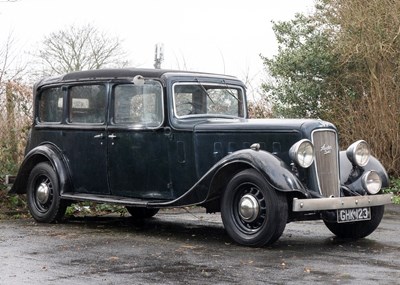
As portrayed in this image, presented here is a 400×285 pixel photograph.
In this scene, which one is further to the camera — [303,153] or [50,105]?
[50,105]

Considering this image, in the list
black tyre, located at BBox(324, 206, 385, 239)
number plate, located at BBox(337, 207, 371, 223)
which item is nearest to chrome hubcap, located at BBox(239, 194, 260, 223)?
number plate, located at BBox(337, 207, 371, 223)

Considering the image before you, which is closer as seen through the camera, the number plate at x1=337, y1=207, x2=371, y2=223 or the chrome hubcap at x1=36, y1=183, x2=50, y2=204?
the number plate at x1=337, y1=207, x2=371, y2=223

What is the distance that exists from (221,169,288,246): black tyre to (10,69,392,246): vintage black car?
0.01 meters

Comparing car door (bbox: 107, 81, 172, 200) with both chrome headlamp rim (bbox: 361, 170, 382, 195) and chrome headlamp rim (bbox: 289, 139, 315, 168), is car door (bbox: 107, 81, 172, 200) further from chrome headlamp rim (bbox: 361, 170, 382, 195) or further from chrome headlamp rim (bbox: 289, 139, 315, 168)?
chrome headlamp rim (bbox: 361, 170, 382, 195)

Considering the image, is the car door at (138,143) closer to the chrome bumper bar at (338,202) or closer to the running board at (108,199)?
the running board at (108,199)

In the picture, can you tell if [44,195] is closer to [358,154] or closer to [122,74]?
[122,74]

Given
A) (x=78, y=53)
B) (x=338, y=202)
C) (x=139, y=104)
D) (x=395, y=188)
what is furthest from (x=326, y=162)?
(x=78, y=53)

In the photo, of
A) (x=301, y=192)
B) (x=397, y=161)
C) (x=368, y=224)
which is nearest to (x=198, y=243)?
(x=301, y=192)

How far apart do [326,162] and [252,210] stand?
3.41ft

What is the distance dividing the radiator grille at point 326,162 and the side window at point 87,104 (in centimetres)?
288

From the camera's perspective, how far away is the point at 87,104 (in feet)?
33.3

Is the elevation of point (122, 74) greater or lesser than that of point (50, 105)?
greater

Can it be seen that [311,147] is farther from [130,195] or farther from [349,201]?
[130,195]

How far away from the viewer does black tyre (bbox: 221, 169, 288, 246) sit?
793 centimetres
